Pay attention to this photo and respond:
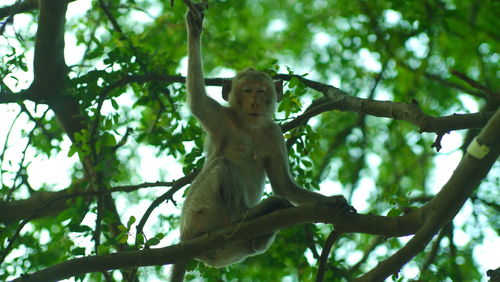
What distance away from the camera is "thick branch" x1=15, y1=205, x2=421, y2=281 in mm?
5473

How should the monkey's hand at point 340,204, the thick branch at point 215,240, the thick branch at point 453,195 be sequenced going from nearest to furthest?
the thick branch at point 453,195
the thick branch at point 215,240
the monkey's hand at point 340,204

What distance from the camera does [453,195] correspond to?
4.74 meters

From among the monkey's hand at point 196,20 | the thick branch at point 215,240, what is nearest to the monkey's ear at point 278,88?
the monkey's hand at point 196,20

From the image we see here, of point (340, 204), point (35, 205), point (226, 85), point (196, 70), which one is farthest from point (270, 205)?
point (35, 205)

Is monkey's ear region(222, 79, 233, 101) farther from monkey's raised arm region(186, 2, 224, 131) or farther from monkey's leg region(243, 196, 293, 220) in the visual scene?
monkey's leg region(243, 196, 293, 220)

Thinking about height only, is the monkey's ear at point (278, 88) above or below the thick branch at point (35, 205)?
above

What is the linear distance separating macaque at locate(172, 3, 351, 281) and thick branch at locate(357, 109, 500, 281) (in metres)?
1.39

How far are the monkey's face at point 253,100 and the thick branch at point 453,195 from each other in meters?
3.59

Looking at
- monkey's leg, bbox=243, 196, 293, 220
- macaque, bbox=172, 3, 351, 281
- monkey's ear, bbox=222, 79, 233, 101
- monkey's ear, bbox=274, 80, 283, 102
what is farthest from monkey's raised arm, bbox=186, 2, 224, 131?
monkey's leg, bbox=243, 196, 293, 220

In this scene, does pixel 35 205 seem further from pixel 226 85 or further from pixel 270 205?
pixel 270 205

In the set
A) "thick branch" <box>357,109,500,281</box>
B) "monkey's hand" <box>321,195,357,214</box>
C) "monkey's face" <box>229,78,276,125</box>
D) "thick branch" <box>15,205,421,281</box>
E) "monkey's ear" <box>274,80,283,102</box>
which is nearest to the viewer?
"thick branch" <box>357,109,500,281</box>

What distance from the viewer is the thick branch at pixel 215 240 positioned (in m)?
5.47

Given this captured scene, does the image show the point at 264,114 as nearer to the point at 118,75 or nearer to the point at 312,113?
the point at 312,113

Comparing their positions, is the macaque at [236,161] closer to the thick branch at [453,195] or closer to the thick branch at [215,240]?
the thick branch at [215,240]
